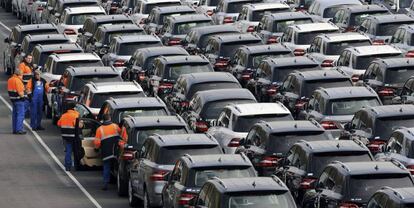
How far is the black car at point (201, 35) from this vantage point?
51531mm

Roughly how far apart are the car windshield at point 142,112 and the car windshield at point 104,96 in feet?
9.33

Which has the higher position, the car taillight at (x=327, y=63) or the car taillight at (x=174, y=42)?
the car taillight at (x=327, y=63)

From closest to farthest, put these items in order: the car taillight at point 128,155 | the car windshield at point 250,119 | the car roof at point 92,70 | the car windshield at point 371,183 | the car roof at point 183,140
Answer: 1. the car windshield at point 371,183
2. the car roof at point 183,140
3. the car taillight at point 128,155
4. the car windshield at point 250,119
5. the car roof at point 92,70

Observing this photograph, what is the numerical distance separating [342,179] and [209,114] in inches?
362

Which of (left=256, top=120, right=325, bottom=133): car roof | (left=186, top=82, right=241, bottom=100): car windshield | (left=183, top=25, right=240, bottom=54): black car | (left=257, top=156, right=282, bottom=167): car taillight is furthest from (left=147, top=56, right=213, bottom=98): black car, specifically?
(left=257, top=156, right=282, bottom=167): car taillight

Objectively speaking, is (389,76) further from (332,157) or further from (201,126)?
(332,157)

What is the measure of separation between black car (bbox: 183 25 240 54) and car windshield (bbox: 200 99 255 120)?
38.4 feet

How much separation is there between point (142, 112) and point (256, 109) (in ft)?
7.99

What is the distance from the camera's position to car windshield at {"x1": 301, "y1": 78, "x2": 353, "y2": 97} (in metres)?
41.1

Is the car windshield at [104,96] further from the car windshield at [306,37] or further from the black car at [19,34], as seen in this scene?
the black car at [19,34]

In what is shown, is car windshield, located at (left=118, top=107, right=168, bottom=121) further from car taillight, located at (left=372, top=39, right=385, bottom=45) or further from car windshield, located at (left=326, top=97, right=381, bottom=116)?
car taillight, located at (left=372, top=39, right=385, bottom=45)

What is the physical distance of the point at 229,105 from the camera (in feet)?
124

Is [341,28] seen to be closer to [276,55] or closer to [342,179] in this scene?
[276,55]

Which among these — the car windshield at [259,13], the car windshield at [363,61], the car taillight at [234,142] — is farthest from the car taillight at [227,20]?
the car taillight at [234,142]
